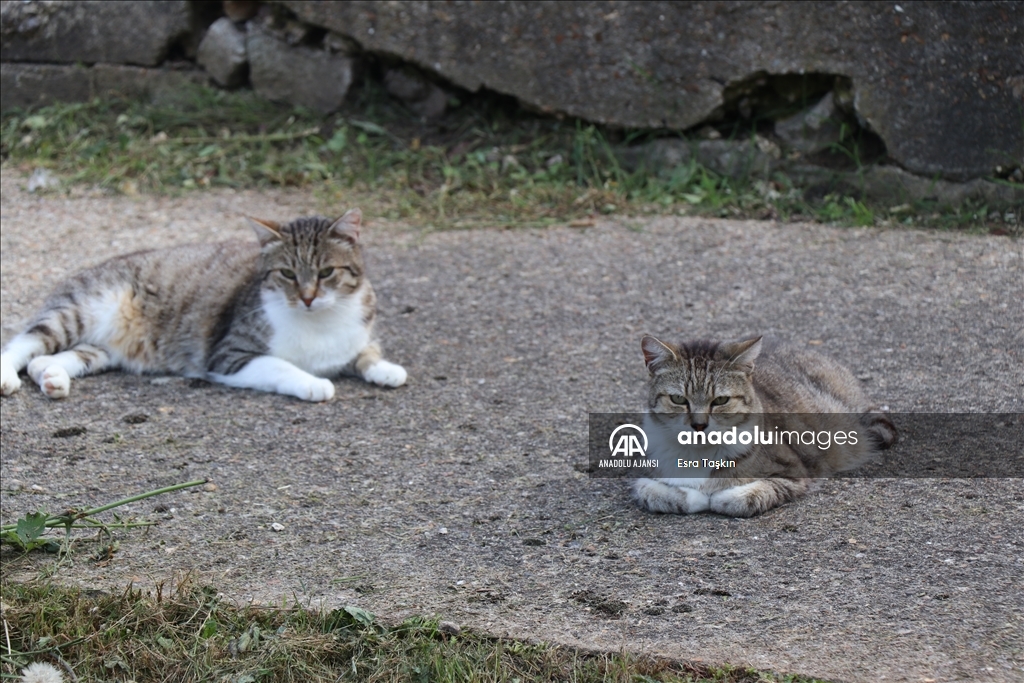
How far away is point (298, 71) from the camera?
327 inches

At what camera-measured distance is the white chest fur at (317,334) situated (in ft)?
17.9

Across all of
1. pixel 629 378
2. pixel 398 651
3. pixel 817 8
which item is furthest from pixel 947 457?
pixel 817 8

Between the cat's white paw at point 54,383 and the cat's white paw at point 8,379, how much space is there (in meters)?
0.12

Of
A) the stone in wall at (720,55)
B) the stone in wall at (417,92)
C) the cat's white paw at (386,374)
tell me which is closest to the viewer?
the cat's white paw at (386,374)

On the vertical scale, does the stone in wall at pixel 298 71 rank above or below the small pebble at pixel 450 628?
above

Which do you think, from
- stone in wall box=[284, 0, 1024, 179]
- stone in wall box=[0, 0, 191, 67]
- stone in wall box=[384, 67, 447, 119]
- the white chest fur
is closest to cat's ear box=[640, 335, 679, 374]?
the white chest fur

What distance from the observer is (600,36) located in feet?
23.9

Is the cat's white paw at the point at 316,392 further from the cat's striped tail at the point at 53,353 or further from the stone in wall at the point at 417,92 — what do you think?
the stone in wall at the point at 417,92

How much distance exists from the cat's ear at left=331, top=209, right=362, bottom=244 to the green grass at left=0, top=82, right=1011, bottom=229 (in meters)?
1.76

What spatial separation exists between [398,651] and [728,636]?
93 cm

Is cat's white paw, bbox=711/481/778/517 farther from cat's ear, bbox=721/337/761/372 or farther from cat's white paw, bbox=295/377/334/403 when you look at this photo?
cat's white paw, bbox=295/377/334/403

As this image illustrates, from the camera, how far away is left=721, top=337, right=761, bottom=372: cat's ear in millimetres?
3961

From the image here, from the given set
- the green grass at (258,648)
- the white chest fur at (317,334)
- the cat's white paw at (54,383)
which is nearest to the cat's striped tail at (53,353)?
the cat's white paw at (54,383)

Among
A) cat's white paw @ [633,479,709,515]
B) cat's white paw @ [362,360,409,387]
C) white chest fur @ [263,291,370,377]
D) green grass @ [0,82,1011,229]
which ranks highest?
green grass @ [0,82,1011,229]
